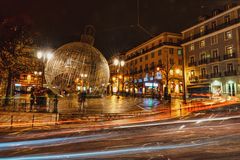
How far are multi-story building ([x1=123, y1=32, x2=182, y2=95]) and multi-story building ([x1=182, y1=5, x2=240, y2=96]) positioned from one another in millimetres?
5081

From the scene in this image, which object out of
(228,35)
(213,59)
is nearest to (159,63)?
(213,59)

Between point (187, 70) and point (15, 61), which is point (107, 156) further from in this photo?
point (187, 70)

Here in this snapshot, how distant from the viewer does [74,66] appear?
21.1m

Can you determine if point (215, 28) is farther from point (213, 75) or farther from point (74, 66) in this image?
point (74, 66)

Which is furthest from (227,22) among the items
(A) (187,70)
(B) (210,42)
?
(A) (187,70)

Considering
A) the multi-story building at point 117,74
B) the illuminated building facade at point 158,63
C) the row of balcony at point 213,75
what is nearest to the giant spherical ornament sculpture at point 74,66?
the row of balcony at point 213,75

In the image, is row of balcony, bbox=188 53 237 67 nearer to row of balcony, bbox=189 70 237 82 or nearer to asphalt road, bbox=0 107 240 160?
row of balcony, bbox=189 70 237 82

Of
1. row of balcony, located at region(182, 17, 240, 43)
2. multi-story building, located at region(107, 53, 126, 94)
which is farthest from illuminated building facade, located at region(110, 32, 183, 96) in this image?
row of balcony, located at region(182, 17, 240, 43)

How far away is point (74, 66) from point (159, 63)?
4210cm

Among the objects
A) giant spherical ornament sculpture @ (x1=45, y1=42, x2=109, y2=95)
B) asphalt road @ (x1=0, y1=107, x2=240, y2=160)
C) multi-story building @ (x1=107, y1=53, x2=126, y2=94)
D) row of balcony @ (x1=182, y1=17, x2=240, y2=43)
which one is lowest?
asphalt road @ (x1=0, y1=107, x2=240, y2=160)

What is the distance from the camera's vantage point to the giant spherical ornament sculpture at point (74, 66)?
20.7 metres

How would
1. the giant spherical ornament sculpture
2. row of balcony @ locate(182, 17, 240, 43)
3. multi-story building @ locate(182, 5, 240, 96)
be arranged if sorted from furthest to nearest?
multi-story building @ locate(182, 5, 240, 96)
row of balcony @ locate(182, 17, 240, 43)
the giant spherical ornament sculpture

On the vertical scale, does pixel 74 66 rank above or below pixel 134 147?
above

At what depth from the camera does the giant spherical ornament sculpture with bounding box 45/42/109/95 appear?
20672mm
